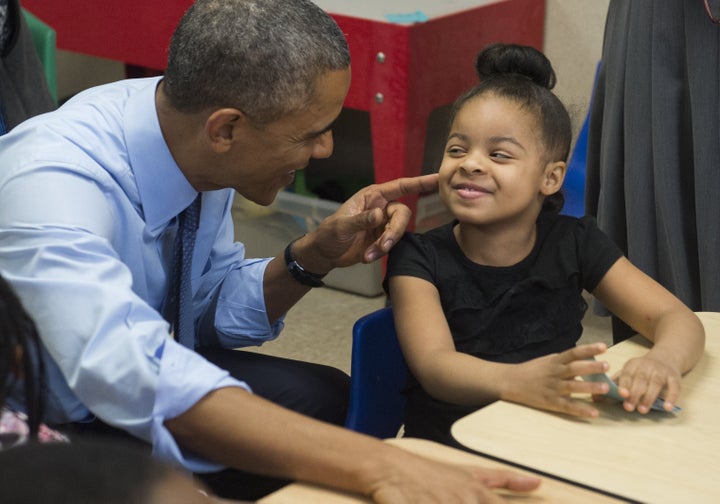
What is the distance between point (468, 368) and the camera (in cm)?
151

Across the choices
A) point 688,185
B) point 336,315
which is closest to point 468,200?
point 688,185

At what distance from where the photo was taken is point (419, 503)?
1.13 m

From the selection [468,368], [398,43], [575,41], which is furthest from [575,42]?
[468,368]

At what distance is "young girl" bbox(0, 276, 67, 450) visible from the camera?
0.98 m

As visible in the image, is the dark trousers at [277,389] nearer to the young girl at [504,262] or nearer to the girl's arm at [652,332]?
the young girl at [504,262]

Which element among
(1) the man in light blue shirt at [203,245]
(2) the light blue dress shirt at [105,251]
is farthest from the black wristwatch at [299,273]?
(2) the light blue dress shirt at [105,251]

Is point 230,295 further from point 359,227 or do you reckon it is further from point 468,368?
point 468,368

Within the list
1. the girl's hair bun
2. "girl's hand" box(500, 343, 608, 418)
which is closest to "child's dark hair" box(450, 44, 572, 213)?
the girl's hair bun

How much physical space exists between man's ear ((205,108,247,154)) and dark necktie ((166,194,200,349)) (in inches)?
6.1

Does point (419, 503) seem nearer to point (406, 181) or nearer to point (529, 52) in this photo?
point (406, 181)

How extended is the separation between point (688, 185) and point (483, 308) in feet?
3.28

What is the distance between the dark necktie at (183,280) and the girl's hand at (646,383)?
2.21 feet

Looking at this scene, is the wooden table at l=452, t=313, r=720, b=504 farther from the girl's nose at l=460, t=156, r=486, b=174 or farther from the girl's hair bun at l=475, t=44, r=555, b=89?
the girl's hair bun at l=475, t=44, r=555, b=89

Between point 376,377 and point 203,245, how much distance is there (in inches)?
14.5
